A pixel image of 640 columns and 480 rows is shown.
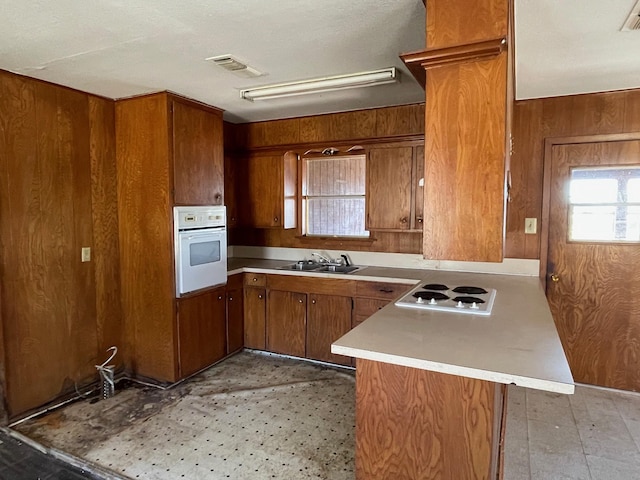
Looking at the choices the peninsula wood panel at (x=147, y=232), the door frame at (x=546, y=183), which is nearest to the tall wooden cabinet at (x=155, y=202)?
the peninsula wood panel at (x=147, y=232)

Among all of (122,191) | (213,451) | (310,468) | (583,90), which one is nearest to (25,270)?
(122,191)

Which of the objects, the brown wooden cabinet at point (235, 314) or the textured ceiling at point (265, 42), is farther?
the brown wooden cabinet at point (235, 314)

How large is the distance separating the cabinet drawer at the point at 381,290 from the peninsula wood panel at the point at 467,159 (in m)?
1.43

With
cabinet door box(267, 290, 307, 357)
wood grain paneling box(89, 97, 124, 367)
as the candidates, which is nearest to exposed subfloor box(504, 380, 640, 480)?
cabinet door box(267, 290, 307, 357)

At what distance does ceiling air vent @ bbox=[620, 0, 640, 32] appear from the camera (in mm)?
1805

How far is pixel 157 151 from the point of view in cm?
301

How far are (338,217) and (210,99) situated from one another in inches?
64.0

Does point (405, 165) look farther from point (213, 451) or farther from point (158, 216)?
point (213, 451)

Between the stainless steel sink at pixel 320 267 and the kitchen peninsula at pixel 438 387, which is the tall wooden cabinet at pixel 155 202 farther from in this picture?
the kitchen peninsula at pixel 438 387

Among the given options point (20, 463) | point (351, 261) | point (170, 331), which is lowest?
point (20, 463)

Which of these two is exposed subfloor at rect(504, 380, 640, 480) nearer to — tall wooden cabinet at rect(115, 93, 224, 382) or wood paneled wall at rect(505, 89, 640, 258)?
wood paneled wall at rect(505, 89, 640, 258)

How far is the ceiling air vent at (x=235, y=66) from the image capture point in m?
2.38

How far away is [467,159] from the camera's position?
1.73 metres

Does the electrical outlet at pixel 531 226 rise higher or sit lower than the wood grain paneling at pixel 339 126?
lower
